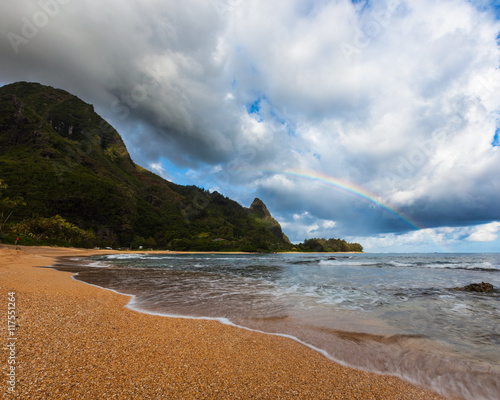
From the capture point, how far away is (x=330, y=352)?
5395 mm

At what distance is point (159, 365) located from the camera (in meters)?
3.89

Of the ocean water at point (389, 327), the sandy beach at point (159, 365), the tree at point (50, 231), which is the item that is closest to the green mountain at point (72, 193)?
the tree at point (50, 231)

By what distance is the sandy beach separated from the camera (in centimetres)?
307

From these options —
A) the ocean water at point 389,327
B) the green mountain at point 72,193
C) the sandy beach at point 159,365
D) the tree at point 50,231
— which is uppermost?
the green mountain at point 72,193

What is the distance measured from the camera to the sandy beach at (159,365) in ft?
10.1

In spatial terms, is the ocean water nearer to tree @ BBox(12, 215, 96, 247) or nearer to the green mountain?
tree @ BBox(12, 215, 96, 247)

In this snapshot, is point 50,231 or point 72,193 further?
point 72,193

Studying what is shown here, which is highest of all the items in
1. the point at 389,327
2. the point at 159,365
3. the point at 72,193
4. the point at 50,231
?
the point at 72,193

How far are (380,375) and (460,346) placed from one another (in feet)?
12.3

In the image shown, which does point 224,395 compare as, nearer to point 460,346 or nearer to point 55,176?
point 460,346

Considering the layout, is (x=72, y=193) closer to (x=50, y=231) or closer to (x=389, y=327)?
(x=50, y=231)

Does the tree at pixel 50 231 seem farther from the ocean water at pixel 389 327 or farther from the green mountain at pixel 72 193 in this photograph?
the ocean water at pixel 389 327

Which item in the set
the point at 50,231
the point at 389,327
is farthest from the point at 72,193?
the point at 389,327

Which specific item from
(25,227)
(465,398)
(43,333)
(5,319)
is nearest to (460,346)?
(465,398)
